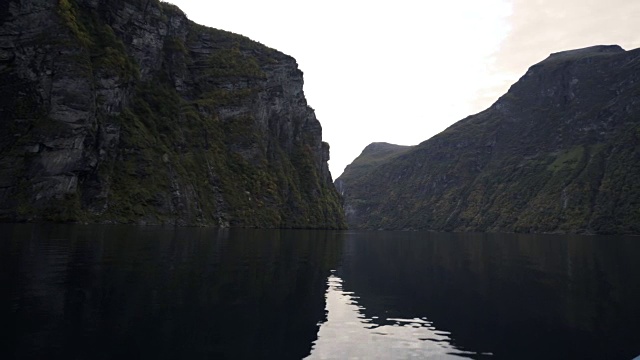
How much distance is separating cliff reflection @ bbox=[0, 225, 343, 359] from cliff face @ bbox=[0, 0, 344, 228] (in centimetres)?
8266

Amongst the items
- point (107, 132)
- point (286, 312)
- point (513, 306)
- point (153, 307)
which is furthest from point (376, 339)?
point (107, 132)

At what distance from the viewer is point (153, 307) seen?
1031 inches

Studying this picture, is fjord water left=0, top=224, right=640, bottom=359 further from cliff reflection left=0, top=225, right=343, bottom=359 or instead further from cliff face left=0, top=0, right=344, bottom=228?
cliff face left=0, top=0, right=344, bottom=228

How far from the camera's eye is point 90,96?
136 m

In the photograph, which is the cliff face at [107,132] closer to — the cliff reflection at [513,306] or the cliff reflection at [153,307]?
the cliff reflection at [153,307]

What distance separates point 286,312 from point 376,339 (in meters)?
7.11

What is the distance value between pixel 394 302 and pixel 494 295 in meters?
9.87

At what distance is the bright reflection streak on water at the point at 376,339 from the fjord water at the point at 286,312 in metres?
0.07

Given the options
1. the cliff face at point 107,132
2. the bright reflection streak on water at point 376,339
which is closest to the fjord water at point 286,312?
the bright reflection streak on water at point 376,339

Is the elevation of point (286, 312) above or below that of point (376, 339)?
above

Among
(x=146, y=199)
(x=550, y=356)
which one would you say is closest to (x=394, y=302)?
(x=550, y=356)

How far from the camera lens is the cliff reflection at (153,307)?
19.4m

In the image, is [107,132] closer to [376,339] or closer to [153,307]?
[153,307]

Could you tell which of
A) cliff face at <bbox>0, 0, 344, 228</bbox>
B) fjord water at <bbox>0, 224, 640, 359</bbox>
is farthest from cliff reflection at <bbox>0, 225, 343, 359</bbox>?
cliff face at <bbox>0, 0, 344, 228</bbox>
